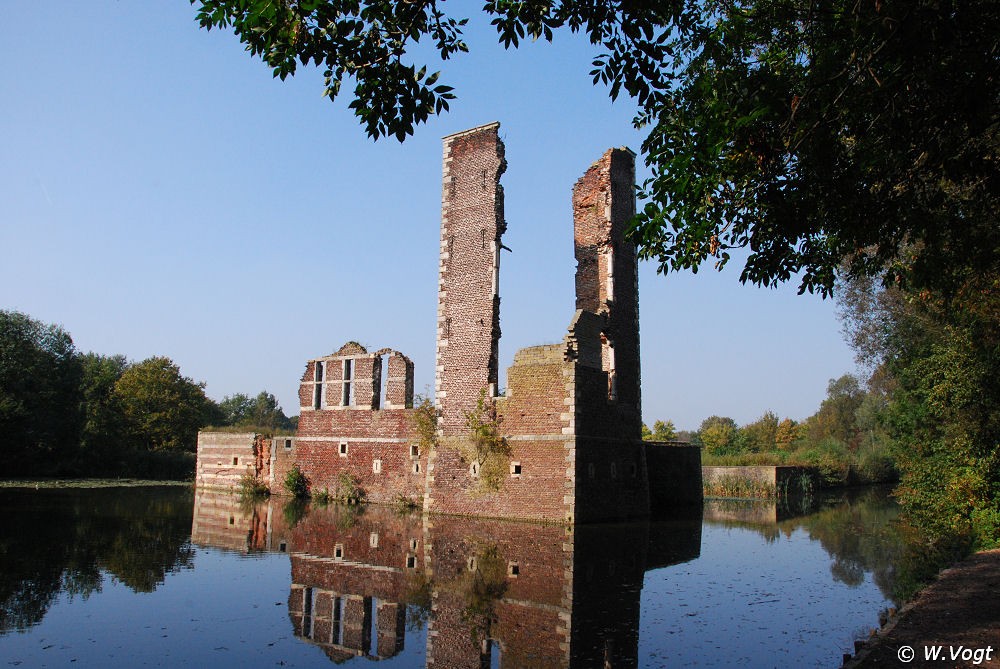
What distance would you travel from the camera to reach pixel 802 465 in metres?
38.1

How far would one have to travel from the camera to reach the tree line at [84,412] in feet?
136

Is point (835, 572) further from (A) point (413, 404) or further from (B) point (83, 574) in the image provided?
(A) point (413, 404)

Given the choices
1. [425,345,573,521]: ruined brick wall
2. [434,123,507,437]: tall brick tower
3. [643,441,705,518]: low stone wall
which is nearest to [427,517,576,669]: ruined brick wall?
[425,345,573,521]: ruined brick wall

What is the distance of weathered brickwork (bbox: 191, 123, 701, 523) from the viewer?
63.1 ft

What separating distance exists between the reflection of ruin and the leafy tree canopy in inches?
179

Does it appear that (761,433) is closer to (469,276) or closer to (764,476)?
(764,476)

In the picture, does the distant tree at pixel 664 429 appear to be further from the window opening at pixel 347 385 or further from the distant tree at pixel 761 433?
the window opening at pixel 347 385

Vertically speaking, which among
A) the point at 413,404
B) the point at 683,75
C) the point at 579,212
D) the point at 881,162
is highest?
the point at 579,212

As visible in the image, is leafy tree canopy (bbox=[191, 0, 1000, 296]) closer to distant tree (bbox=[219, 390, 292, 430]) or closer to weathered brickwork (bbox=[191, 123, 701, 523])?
weathered brickwork (bbox=[191, 123, 701, 523])

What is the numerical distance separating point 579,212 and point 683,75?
14266mm

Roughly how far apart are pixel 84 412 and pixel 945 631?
51.7m

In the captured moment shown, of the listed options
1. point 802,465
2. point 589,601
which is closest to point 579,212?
point 589,601

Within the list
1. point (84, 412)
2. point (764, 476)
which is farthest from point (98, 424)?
point (764, 476)

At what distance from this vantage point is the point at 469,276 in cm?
2191
